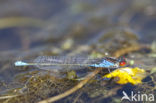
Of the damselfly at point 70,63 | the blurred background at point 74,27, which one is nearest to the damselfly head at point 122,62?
the damselfly at point 70,63

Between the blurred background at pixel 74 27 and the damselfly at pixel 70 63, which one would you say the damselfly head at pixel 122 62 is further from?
the blurred background at pixel 74 27

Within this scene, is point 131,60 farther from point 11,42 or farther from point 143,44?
point 11,42

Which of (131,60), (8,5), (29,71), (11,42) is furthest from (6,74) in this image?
(8,5)

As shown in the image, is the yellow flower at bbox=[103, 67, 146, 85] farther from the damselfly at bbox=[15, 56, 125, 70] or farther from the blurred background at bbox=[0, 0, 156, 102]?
the blurred background at bbox=[0, 0, 156, 102]

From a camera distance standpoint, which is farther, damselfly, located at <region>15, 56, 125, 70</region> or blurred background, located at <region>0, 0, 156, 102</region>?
blurred background, located at <region>0, 0, 156, 102</region>

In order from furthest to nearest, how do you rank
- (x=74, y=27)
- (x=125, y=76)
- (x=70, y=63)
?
1. (x=74, y=27)
2. (x=70, y=63)
3. (x=125, y=76)

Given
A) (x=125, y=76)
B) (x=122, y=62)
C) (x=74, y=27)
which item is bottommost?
(x=125, y=76)

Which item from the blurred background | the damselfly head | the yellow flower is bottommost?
the yellow flower

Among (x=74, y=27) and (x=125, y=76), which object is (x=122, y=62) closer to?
(x=125, y=76)

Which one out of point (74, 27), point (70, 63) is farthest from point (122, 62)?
point (74, 27)

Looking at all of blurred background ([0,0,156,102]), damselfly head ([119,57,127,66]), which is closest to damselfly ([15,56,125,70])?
damselfly head ([119,57,127,66])
